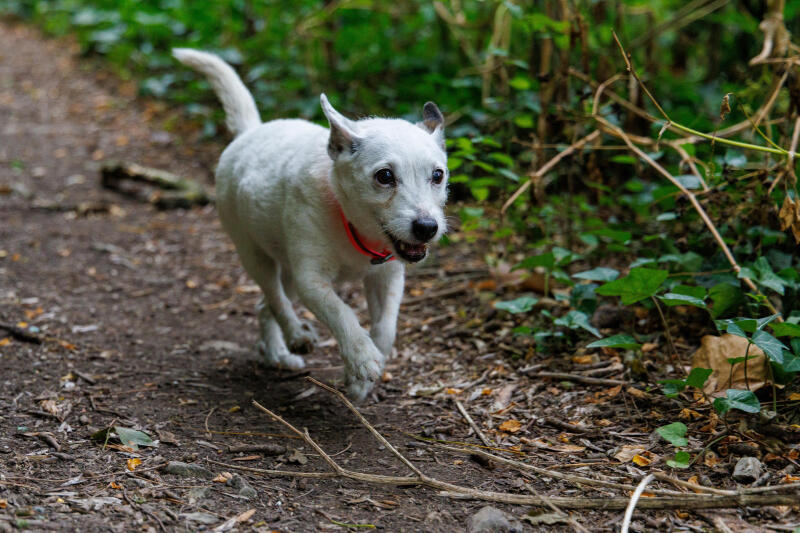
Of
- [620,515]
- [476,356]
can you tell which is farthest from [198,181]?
Answer: [620,515]

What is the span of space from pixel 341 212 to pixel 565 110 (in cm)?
195

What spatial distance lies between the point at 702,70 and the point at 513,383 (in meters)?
7.08

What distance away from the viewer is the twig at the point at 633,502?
2.72m

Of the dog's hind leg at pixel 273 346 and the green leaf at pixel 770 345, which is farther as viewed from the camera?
the dog's hind leg at pixel 273 346

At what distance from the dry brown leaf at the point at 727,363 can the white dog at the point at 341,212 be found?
154 cm

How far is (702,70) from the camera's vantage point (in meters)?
9.66

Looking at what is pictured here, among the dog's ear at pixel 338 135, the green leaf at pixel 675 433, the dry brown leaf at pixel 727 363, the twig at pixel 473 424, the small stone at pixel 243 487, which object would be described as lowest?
the twig at pixel 473 424

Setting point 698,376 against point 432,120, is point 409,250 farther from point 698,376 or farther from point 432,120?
point 698,376

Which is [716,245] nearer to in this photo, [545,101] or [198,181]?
[545,101]

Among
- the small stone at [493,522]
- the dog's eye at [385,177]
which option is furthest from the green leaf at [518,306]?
the small stone at [493,522]

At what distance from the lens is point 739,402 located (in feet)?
10.4

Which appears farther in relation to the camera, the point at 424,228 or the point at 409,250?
the point at 409,250

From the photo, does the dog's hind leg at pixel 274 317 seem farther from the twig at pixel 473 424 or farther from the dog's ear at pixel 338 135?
the dog's ear at pixel 338 135

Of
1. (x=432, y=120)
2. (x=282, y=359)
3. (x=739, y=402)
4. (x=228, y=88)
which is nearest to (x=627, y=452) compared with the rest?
(x=739, y=402)
